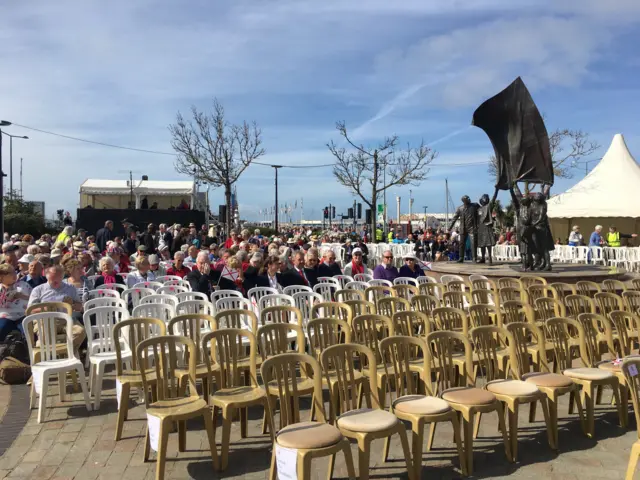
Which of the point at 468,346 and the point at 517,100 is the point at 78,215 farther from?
the point at 468,346

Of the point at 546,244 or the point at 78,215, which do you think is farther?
the point at 78,215

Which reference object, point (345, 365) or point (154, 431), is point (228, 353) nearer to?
point (154, 431)

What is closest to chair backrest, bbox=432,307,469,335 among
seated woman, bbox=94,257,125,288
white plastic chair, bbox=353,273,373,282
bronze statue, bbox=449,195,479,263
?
white plastic chair, bbox=353,273,373,282

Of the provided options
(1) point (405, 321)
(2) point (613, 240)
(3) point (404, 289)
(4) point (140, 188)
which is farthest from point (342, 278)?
(4) point (140, 188)

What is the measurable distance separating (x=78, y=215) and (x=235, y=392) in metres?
18.4

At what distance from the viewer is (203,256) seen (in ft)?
25.6

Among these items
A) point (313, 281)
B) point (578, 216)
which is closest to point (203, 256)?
point (313, 281)

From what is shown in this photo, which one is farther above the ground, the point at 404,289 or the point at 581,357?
the point at 404,289

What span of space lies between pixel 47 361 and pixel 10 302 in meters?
1.68

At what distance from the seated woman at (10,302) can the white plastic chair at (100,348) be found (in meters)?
1.37

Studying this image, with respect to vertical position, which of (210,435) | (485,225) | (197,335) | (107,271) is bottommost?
(210,435)

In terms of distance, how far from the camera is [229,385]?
181 inches

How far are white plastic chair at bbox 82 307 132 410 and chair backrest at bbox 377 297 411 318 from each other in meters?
2.82

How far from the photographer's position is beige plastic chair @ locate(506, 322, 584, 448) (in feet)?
14.1
